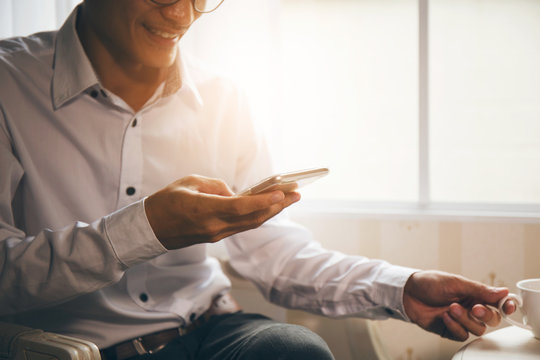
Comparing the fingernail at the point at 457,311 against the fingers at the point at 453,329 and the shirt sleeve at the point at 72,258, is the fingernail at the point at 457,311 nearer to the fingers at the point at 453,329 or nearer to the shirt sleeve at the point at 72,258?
the fingers at the point at 453,329

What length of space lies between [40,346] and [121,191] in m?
0.41

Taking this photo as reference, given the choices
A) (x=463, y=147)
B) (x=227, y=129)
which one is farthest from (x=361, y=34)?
(x=227, y=129)

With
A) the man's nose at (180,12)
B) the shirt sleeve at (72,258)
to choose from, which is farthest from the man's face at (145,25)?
the shirt sleeve at (72,258)

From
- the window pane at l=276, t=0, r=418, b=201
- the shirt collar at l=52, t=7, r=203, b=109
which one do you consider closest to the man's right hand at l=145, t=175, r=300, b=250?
the shirt collar at l=52, t=7, r=203, b=109

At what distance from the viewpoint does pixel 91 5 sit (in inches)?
45.8

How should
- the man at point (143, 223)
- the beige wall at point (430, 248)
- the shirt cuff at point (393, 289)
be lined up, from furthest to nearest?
the beige wall at point (430, 248), the shirt cuff at point (393, 289), the man at point (143, 223)

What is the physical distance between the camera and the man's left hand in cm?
96

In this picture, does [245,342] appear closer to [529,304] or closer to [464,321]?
[464,321]

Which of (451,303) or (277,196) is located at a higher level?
(277,196)

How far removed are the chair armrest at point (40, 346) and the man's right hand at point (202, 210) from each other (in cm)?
20

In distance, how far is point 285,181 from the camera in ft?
2.62

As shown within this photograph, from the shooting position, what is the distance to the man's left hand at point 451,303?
3.14 ft

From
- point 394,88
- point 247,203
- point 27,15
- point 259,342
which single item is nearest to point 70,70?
point 247,203

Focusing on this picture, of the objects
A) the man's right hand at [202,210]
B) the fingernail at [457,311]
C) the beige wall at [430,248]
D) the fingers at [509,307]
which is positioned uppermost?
the man's right hand at [202,210]
